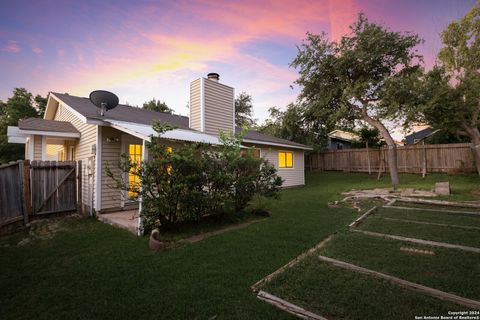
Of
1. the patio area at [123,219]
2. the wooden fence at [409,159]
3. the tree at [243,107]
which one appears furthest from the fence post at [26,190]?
the tree at [243,107]

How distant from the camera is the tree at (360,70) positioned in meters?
12.8

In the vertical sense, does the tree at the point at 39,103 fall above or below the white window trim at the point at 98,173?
above

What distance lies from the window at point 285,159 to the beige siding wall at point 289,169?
237mm

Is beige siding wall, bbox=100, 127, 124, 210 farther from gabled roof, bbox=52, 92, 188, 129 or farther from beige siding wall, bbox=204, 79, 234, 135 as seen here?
beige siding wall, bbox=204, 79, 234, 135

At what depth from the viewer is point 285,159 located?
14469 millimetres

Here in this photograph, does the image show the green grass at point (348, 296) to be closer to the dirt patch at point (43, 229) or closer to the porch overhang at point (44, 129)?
the dirt patch at point (43, 229)

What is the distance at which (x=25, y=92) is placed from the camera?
862 inches

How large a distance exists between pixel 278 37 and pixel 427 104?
8.55 meters

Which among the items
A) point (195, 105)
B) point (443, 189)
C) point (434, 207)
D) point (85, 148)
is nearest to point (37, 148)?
point (85, 148)

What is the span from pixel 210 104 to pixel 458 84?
13.8 metres

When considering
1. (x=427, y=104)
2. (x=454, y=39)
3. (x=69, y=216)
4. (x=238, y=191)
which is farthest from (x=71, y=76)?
(x=454, y=39)

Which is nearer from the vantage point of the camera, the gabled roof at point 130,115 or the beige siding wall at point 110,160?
the beige siding wall at point 110,160

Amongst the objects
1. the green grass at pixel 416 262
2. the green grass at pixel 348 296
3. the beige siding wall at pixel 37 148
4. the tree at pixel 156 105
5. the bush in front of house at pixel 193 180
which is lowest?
the green grass at pixel 348 296

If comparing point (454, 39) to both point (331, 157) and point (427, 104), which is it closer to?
point (427, 104)
